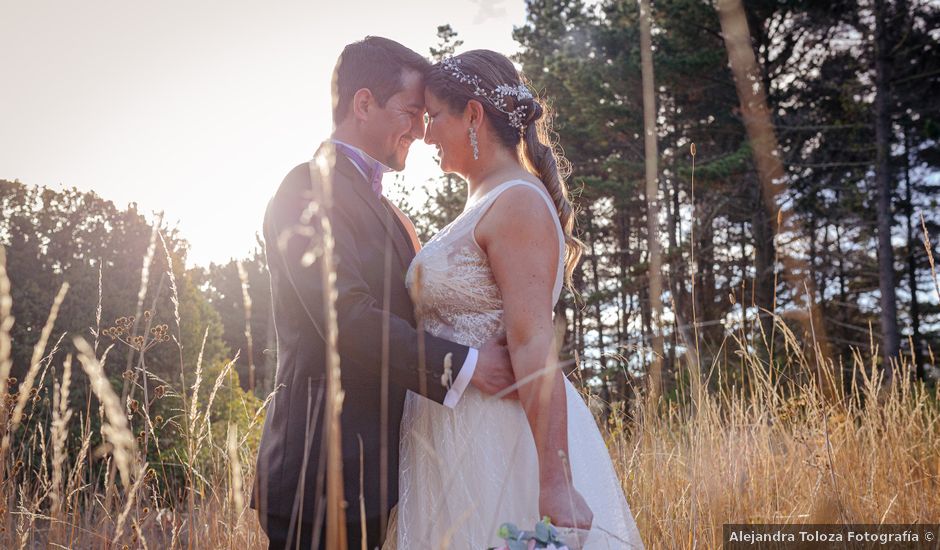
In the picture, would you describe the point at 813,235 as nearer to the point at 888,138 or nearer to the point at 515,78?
the point at 888,138

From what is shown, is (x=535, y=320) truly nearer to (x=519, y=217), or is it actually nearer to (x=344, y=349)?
(x=519, y=217)

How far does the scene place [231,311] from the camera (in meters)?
32.8

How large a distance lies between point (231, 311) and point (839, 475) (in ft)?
107

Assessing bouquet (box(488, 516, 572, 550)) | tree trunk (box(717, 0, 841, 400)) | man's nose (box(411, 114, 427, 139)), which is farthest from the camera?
tree trunk (box(717, 0, 841, 400))

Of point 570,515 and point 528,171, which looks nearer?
point 570,515

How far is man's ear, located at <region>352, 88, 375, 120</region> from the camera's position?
2.41m

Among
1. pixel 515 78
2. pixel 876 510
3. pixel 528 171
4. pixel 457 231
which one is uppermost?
pixel 515 78

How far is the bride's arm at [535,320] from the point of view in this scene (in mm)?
1709

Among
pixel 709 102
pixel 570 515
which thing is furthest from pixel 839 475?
pixel 709 102

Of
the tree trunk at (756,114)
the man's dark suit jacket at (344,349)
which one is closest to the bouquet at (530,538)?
the man's dark suit jacket at (344,349)

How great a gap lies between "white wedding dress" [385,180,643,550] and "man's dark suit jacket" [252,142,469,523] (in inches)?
3.4

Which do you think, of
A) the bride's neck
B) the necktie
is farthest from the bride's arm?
the necktie

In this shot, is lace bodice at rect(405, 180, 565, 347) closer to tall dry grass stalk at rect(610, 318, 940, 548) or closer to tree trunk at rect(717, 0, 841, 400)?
tall dry grass stalk at rect(610, 318, 940, 548)

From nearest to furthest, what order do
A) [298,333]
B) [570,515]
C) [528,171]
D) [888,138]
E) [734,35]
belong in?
[570,515]
[298,333]
[528,171]
[888,138]
[734,35]
